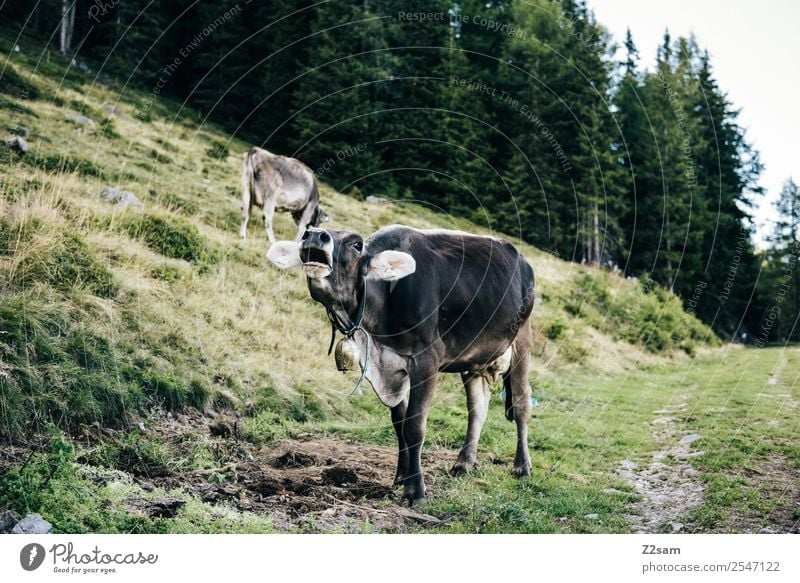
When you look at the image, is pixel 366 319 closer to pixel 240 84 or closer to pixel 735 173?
pixel 735 173

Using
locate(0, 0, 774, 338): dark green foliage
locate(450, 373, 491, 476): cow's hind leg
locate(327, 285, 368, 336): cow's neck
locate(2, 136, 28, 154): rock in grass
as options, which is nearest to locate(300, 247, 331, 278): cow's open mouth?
locate(327, 285, 368, 336): cow's neck

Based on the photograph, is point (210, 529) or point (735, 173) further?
point (735, 173)

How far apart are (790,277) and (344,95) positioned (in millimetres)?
7986

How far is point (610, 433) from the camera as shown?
8227 millimetres

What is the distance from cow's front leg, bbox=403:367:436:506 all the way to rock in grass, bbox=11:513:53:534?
2339 mm

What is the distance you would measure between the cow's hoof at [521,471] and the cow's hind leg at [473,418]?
0.35 meters

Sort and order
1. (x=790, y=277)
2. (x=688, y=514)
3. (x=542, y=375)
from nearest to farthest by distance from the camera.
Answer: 1. (x=688, y=514)
2. (x=790, y=277)
3. (x=542, y=375)

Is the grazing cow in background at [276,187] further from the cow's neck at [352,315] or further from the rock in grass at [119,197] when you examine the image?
the cow's neck at [352,315]

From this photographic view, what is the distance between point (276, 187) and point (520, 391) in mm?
6787

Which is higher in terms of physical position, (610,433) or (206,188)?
(206,188)

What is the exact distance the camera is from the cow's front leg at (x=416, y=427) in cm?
516

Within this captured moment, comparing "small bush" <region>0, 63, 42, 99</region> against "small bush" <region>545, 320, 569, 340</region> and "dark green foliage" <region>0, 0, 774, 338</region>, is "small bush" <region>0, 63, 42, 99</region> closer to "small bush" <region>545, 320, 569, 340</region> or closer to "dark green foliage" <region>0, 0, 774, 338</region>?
"dark green foliage" <region>0, 0, 774, 338</region>
